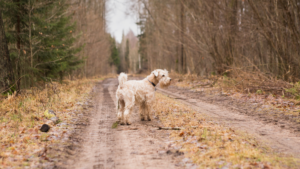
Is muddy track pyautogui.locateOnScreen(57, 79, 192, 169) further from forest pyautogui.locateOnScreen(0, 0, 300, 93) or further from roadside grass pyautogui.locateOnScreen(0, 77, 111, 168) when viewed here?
forest pyautogui.locateOnScreen(0, 0, 300, 93)

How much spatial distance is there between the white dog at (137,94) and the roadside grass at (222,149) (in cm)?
115

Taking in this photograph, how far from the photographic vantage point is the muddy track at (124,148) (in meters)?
4.30

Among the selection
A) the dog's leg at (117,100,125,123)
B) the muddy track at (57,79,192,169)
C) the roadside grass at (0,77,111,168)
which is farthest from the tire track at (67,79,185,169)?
the roadside grass at (0,77,111,168)

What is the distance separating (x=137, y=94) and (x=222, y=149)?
11.4ft

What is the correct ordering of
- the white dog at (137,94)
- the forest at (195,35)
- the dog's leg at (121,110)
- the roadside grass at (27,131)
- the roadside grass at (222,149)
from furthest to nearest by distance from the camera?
the forest at (195,35)
the dog's leg at (121,110)
the white dog at (137,94)
the roadside grass at (27,131)
the roadside grass at (222,149)

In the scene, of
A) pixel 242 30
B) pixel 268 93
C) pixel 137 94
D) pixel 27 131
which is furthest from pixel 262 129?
pixel 242 30

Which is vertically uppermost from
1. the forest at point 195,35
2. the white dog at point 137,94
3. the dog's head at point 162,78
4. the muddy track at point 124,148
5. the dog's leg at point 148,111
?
the forest at point 195,35

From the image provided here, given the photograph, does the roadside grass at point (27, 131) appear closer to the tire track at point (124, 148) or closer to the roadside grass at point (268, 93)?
the tire track at point (124, 148)

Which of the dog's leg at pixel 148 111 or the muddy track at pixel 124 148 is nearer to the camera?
the muddy track at pixel 124 148

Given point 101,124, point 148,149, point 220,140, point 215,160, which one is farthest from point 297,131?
point 101,124

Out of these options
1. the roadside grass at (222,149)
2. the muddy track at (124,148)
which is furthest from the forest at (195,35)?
the roadside grass at (222,149)

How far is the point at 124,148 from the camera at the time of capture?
514 cm

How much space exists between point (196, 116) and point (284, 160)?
13.2ft

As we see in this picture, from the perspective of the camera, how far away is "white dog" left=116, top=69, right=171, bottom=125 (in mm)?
7168
